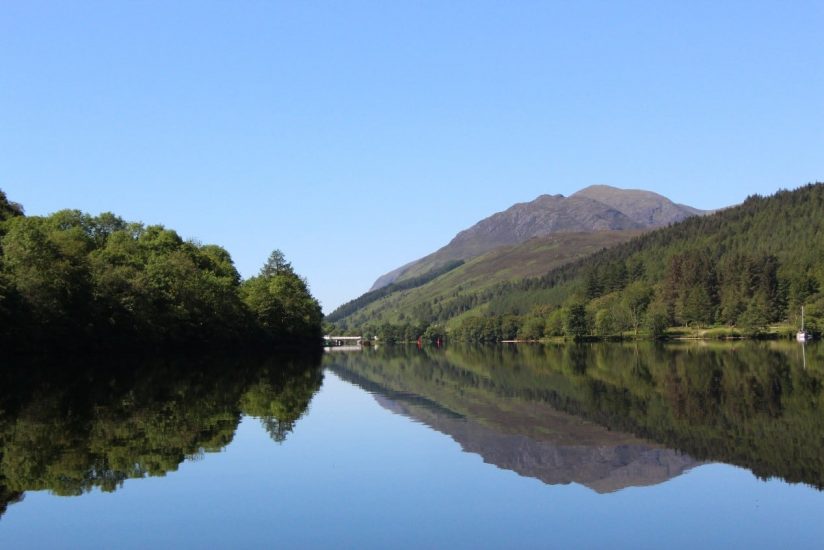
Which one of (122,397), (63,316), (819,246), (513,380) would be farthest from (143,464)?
(819,246)

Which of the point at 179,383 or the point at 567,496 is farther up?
the point at 179,383

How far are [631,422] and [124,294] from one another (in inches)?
2946

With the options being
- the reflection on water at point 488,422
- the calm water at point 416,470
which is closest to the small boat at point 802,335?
the reflection on water at point 488,422

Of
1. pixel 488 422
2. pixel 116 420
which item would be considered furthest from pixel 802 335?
pixel 116 420

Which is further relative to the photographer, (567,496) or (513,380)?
→ (513,380)

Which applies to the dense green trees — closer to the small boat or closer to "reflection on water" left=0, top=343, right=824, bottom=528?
"reflection on water" left=0, top=343, right=824, bottom=528

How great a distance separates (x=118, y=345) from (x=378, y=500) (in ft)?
274

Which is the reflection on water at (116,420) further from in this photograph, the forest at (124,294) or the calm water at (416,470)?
the forest at (124,294)

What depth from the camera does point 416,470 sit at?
79.1ft

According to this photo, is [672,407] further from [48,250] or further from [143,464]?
[48,250]

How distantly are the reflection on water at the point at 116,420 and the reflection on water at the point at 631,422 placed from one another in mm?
8069

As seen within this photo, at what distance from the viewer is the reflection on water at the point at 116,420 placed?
2253 centimetres

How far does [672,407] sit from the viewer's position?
123 feet

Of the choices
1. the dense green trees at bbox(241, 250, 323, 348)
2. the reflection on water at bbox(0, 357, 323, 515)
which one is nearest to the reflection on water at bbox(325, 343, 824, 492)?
the reflection on water at bbox(0, 357, 323, 515)
